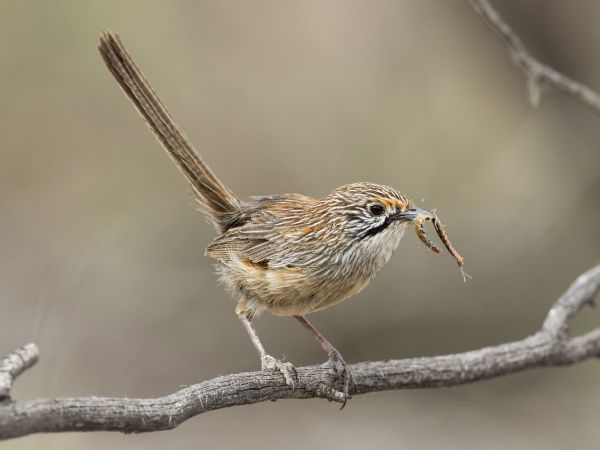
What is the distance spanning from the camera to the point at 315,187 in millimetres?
9523

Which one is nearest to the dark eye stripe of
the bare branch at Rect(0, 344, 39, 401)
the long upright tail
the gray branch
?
the gray branch

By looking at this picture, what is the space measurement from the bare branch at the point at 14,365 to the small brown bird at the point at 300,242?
4.49 feet

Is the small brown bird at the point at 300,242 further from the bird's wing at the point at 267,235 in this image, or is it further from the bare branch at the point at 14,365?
the bare branch at the point at 14,365

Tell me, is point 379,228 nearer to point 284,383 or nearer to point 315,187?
point 284,383

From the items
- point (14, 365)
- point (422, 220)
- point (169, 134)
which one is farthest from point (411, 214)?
point (14, 365)

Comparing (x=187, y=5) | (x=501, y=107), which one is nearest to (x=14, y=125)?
(x=187, y=5)

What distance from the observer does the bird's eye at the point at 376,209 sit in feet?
14.9

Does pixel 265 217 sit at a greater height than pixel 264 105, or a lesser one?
lesser

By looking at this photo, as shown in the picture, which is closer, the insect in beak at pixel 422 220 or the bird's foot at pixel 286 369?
the bird's foot at pixel 286 369

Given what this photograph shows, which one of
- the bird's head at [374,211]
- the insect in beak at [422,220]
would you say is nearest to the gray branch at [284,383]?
the insect in beak at [422,220]

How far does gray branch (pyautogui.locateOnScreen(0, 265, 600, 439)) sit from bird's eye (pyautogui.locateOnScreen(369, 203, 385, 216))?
0.79 m

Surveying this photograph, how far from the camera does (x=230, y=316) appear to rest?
28.7 ft

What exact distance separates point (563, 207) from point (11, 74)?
7064 mm

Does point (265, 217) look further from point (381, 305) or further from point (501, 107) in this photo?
point (501, 107)
